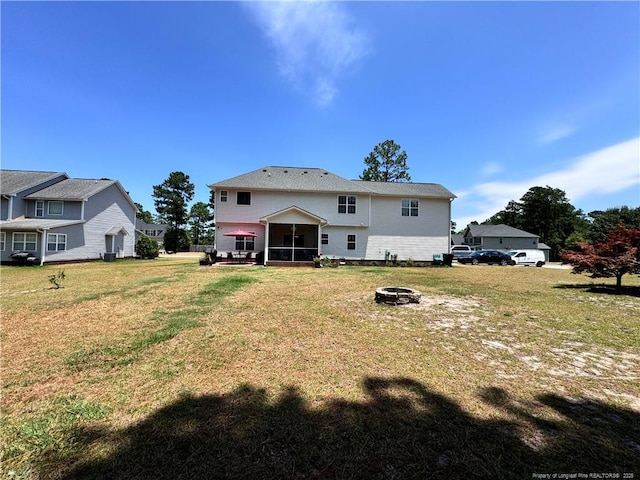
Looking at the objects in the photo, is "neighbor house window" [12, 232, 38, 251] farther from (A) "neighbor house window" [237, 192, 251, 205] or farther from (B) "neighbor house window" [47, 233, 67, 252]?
(A) "neighbor house window" [237, 192, 251, 205]

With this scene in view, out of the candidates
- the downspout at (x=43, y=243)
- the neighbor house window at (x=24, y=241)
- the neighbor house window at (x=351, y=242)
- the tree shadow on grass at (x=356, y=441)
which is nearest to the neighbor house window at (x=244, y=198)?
the neighbor house window at (x=351, y=242)

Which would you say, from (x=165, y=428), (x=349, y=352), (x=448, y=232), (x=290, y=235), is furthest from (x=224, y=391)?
(x=448, y=232)

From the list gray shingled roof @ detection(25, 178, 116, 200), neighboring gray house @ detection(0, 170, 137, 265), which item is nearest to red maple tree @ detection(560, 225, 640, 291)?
neighboring gray house @ detection(0, 170, 137, 265)

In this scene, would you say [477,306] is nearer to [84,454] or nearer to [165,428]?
[165,428]

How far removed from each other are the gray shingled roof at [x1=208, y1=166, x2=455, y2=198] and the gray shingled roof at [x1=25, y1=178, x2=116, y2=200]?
37.1ft

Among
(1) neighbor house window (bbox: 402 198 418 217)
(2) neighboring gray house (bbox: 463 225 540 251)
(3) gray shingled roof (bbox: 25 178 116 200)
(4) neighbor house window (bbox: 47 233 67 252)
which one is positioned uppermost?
(3) gray shingled roof (bbox: 25 178 116 200)

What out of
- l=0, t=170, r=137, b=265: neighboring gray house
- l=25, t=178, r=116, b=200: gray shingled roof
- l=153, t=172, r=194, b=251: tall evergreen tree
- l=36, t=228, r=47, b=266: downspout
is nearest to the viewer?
l=36, t=228, r=47, b=266: downspout

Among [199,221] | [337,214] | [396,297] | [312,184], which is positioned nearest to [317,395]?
[396,297]

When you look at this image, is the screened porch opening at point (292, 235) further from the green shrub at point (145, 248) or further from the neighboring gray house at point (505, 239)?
the neighboring gray house at point (505, 239)

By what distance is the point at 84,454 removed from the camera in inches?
87.0

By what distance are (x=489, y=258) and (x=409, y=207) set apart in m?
10.8

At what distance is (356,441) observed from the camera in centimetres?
238

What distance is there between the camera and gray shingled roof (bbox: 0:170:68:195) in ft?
70.5

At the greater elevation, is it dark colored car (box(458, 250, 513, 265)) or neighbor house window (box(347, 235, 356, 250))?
neighbor house window (box(347, 235, 356, 250))
